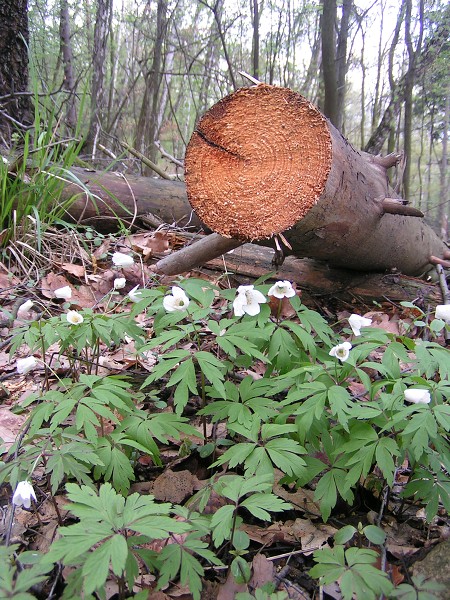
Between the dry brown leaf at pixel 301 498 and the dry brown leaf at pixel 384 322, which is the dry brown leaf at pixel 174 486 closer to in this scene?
the dry brown leaf at pixel 301 498

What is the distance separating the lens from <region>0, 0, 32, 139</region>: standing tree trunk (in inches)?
201

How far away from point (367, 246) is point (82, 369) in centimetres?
209

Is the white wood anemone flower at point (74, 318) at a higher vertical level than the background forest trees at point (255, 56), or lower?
lower

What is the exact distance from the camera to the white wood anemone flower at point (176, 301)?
1783 mm

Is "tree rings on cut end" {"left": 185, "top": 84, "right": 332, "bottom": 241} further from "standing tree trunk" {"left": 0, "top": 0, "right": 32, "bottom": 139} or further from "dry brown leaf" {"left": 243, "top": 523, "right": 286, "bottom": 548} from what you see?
"standing tree trunk" {"left": 0, "top": 0, "right": 32, "bottom": 139}

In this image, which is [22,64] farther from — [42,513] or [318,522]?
[318,522]

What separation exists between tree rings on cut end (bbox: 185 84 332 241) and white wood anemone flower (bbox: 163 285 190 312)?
656 mm

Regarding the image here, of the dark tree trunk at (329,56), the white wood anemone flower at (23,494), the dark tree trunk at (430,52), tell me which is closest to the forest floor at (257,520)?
the white wood anemone flower at (23,494)

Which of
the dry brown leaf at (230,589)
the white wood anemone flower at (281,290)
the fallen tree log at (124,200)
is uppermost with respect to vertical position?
the fallen tree log at (124,200)

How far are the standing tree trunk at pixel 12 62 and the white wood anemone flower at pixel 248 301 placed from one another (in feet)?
14.9

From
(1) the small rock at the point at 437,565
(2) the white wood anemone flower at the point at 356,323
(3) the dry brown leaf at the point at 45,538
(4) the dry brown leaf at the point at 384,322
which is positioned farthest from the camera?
(4) the dry brown leaf at the point at 384,322

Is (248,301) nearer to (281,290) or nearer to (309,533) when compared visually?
(281,290)

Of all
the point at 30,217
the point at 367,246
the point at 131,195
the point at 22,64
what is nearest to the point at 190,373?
the point at 367,246

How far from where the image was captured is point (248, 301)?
6.05ft
